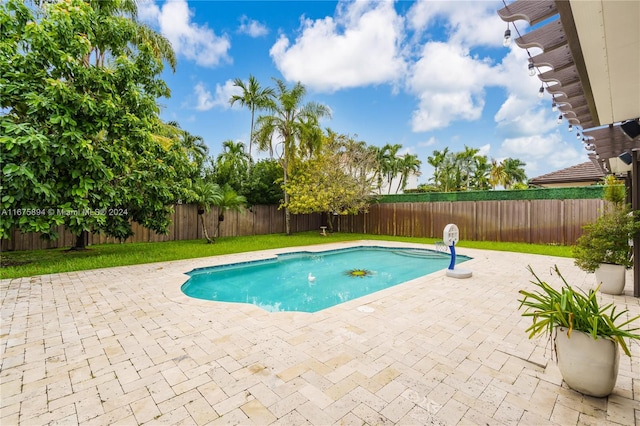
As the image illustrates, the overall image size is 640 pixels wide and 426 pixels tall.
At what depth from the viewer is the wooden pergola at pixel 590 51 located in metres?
1.93

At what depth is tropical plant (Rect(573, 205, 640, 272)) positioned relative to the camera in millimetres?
4426

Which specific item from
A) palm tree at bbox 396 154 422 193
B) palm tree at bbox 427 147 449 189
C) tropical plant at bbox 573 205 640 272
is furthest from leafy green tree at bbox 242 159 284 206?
palm tree at bbox 427 147 449 189

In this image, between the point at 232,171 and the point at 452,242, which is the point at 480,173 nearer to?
the point at 232,171

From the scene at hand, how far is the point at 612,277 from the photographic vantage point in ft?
15.2

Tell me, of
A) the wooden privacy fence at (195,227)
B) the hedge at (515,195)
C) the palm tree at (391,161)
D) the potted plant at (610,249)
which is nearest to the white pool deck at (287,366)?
the potted plant at (610,249)

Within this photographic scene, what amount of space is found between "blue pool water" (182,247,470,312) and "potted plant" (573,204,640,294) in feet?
11.0

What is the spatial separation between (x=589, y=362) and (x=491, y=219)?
11.5 meters

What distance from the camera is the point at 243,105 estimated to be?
57.9 ft

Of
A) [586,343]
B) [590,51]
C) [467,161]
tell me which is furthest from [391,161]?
[586,343]

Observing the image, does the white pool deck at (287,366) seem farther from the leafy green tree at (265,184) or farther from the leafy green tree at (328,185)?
the leafy green tree at (265,184)

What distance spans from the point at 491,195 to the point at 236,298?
11537 millimetres

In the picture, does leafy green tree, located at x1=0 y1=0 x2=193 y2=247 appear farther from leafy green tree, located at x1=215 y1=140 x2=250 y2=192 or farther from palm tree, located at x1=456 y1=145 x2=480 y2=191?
palm tree, located at x1=456 y1=145 x2=480 y2=191

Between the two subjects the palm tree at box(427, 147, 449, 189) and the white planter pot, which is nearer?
the white planter pot

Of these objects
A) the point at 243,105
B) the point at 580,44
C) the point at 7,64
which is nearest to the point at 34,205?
the point at 7,64
